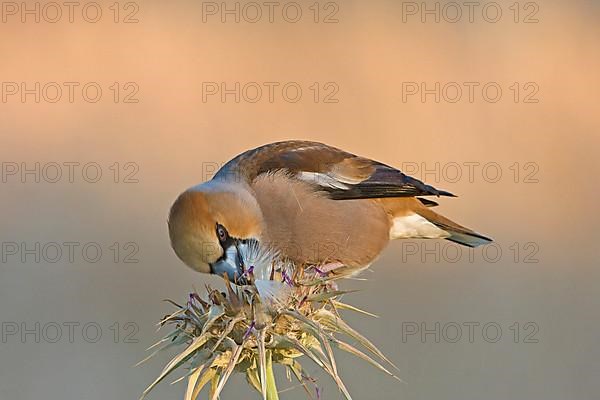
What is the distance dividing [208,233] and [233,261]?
0.07 m

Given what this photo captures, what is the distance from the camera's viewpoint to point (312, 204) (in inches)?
68.9

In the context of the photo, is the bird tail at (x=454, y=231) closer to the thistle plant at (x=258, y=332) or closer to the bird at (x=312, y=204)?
the bird at (x=312, y=204)

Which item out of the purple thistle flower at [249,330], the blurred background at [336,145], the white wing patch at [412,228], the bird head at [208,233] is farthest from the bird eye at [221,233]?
the blurred background at [336,145]

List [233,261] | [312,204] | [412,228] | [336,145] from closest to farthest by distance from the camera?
[233,261]
[312,204]
[412,228]
[336,145]

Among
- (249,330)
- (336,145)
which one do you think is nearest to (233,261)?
(249,330)

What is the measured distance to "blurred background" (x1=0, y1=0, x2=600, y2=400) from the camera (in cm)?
244

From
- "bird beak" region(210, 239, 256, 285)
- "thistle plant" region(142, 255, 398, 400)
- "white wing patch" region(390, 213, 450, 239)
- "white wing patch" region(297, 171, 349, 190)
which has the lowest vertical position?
"thistle plant" region(142, 255, 398, 400)

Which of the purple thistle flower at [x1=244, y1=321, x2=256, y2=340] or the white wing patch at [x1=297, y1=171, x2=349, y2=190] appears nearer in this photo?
the purple thistle flower at [x1=244, y1=321, x2=256, y2=340]

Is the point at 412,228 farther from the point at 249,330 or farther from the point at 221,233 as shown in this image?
the point at 249,330

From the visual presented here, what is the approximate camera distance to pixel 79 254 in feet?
8.05

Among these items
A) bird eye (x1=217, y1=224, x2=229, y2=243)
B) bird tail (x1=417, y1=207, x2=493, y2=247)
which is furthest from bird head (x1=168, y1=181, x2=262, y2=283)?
bird tail (x1=417, y1=207, x2=493, y2=247)

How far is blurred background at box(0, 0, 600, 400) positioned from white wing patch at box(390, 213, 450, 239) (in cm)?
48

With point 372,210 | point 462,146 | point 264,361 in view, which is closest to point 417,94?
point 462,146

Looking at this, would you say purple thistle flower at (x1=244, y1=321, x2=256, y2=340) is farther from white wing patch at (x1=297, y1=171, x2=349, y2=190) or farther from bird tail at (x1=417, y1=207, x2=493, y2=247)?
bird tail at (x1=417, y1=207, x2=493, y2=247)
